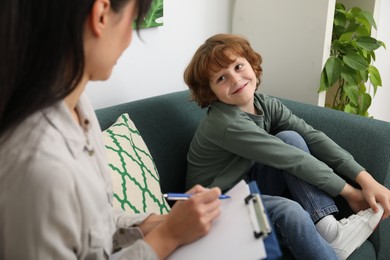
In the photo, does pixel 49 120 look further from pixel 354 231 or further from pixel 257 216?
pixel 354 231

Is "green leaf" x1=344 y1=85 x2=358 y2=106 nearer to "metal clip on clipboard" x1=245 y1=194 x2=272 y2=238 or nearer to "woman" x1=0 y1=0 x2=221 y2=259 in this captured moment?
"metal clip on clipboard" x1=245 y1=194 x2=272 y2=238

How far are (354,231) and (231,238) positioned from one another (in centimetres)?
70

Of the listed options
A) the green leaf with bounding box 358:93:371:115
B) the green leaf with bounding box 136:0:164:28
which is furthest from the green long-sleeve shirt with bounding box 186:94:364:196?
the green leaf with bounding box 358:93:371:115

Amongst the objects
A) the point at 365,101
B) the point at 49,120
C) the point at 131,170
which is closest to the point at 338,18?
the point at 365,101

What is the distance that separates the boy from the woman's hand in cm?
51

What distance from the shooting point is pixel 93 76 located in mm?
663

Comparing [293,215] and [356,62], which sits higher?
[356,62]

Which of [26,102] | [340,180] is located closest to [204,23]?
[340,180]

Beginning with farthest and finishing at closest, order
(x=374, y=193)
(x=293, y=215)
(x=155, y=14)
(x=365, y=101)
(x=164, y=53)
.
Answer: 1. (x=365, y=101)
2. (x=164, y=53)
3. (x=155, y=14)
4. (x=374, y=193)
5. (x=293, y=215)

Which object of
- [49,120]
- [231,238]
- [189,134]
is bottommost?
[189,134]

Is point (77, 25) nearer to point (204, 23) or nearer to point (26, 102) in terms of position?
point (26, 102)

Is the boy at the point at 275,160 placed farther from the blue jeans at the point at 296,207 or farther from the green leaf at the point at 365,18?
the green leaf at the point at 365,18

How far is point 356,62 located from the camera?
5.88 ft

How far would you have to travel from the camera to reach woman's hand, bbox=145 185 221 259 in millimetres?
729
